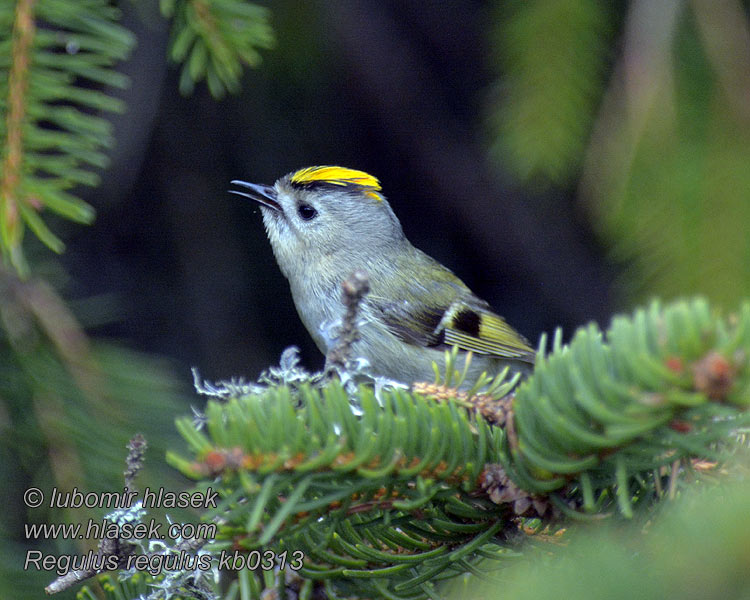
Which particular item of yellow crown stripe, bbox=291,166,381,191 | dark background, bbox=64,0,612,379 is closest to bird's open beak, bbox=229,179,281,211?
yellow crown stripe, bbox=291,166,381,191

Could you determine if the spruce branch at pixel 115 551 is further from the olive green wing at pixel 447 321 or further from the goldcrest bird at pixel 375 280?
the olive green wing at pixel 447 321

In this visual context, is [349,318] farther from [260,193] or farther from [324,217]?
[324,217]

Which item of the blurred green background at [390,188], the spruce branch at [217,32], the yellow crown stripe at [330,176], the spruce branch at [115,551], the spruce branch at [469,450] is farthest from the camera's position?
the yellow crown stripe at [330,176]

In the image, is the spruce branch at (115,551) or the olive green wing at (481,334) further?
the olive green wing at (481,334)

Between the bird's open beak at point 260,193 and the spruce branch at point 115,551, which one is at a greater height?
the bird's open beak at point 260,193

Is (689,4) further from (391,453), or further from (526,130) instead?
(391,453)

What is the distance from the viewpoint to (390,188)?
9.80ft

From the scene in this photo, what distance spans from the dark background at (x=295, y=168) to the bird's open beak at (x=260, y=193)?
0.22 meters

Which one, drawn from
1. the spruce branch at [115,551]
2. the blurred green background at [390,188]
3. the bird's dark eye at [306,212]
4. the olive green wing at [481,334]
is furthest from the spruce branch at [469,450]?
the bird's dark eye at [306,212]

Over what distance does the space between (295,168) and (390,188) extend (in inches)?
20.4

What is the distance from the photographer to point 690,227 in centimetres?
Result: 160

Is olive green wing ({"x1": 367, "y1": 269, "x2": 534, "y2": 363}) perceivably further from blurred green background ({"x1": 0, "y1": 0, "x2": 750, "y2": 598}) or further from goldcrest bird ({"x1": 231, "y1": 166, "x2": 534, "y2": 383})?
blurred green background ({"x1": 0, "y1": 0, "x2": 750, "y2": 598})

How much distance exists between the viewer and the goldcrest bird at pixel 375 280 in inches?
88.0

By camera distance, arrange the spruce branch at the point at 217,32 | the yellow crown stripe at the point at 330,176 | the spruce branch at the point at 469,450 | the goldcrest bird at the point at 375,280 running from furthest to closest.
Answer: the yellow crown stripe at the point at 330,176 < the goldcrest bird at the point at 375,280 < the spruce branch at the point at 217,32 < the spruce branch at the point at 469,450
